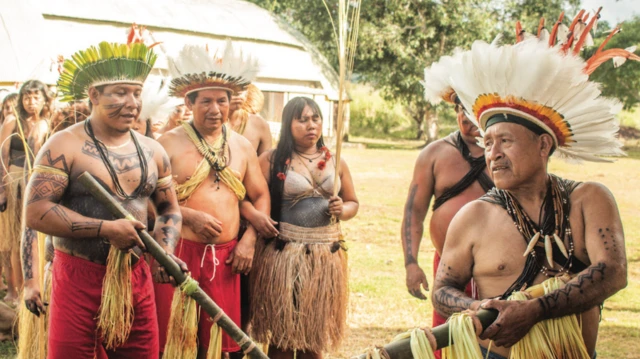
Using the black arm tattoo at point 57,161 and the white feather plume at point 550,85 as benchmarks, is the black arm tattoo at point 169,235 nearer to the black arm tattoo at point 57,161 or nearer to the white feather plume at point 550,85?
the black arm tattoo at point 57,161

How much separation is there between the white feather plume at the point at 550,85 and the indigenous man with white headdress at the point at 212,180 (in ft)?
7.23

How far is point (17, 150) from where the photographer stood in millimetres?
6852

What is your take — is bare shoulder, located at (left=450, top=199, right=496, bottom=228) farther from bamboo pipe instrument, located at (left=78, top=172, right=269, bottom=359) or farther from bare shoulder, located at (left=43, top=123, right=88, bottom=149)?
bare shoulder, located at (left=43, top=123, right=88, bottom=149)

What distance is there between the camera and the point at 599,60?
2861 mm

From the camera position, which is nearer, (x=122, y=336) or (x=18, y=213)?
(x=122, y=336)

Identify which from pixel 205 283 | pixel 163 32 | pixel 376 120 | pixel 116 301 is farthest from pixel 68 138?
pixel 376 120

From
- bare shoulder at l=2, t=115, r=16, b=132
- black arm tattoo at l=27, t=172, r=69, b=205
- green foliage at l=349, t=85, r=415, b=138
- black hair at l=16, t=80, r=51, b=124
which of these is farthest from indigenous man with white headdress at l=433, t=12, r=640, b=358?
green foliage at l=349, t=85, r=415, b=138

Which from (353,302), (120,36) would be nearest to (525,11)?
(120,36)

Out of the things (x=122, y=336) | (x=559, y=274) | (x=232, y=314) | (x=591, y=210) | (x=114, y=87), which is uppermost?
(x=114, y=87)

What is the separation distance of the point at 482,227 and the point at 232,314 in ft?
7.56

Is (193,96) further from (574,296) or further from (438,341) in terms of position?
(574,296)

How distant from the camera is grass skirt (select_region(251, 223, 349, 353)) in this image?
4.76 metres

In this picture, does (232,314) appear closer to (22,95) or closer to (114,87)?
(114,87)

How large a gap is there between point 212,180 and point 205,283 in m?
0.68
